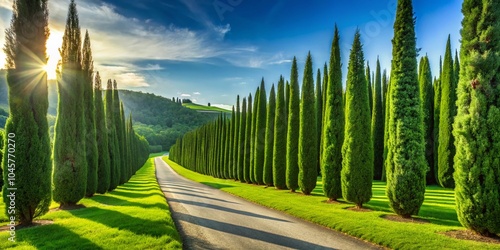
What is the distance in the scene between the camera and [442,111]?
2889 centimetres

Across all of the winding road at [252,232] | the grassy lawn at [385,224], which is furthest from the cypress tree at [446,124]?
the winding road at [252,232]

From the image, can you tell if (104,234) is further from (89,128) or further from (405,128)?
(89,128)

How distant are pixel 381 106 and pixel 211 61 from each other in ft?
64.4

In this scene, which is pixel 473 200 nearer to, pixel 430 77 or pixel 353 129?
pixel 353 129

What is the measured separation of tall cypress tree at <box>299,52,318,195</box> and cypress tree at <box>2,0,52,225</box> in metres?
14.7

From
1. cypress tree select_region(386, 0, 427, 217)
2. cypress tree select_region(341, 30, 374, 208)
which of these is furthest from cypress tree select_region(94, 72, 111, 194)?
cypress tree select_region(386, 0, 427, 217)

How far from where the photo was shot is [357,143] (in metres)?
16.0

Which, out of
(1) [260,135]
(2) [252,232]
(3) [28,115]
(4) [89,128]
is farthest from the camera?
(1) [260,135]

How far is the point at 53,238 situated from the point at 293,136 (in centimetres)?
1795

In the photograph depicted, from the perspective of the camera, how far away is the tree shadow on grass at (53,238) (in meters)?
8.30

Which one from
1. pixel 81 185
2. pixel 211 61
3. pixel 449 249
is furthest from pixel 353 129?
pixel 211 61

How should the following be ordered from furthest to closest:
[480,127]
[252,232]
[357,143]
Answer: [357,143] → [252,232] → [480,127]

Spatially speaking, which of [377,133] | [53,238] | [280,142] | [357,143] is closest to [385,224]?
[357,143]

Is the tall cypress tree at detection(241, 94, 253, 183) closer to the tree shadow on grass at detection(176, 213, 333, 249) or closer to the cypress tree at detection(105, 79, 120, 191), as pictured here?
the cypress tree at detection(105, 79, 120, 191)
